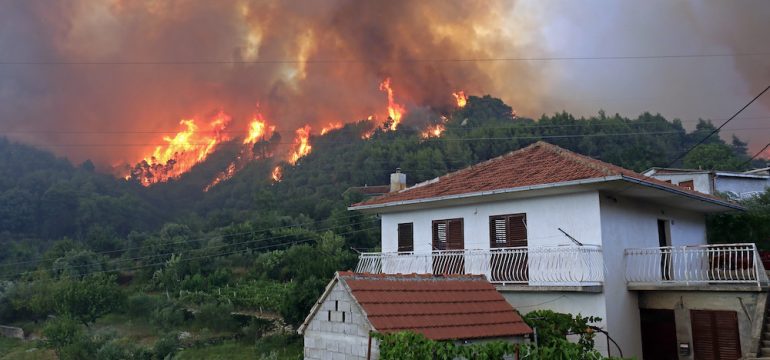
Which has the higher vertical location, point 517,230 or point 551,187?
point 551,187

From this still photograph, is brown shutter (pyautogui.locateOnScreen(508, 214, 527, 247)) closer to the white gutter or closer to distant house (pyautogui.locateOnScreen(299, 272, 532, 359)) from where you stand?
the white gutter

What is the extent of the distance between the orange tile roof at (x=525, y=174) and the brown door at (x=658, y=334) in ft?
12.2

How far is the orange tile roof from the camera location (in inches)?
648

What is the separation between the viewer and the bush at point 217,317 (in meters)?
41.1

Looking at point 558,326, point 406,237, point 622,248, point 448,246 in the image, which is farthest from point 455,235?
point 558,326

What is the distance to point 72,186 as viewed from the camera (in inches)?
3760

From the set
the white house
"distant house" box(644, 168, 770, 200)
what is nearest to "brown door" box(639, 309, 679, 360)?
the white house

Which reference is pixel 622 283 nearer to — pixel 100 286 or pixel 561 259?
pixel 561 259

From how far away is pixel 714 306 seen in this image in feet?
49.7

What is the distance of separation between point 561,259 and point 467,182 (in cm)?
442

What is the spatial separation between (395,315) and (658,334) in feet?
31.8

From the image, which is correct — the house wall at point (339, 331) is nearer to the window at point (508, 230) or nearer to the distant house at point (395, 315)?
the distant house at point (395, 315)

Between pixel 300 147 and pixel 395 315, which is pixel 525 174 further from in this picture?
pixel 300 147

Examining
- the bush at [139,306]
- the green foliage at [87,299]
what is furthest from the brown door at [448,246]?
the bush at [139,306]
